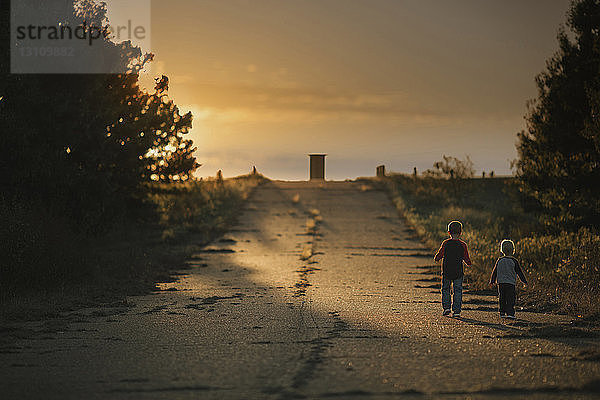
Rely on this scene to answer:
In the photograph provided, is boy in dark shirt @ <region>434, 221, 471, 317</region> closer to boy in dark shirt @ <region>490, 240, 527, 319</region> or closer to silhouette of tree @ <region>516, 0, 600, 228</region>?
boy in dark shirt @ <region>490, 240, 527, 319</region>

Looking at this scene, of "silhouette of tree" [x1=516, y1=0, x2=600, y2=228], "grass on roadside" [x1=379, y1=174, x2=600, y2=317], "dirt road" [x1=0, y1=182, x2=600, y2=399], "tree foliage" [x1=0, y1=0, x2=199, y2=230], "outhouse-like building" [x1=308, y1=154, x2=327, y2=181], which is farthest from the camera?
"outhouse-like building" [x1=308, y1=154, x2=327, y2=181]

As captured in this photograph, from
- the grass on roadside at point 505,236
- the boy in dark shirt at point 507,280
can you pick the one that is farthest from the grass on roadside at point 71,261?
the grass on roadside at point 505,236

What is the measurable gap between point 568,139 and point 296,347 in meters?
17.3

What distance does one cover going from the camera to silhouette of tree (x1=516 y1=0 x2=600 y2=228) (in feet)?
64.1

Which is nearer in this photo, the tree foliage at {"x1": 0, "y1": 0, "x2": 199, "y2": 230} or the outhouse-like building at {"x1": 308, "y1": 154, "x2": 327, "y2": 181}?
the tree foliage at {"x1": 0, "y1": 0, "x2": 199, "y2": 230}

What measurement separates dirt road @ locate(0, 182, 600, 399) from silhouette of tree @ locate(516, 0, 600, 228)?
751cm

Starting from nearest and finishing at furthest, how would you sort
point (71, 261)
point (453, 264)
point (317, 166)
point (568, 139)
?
point (453, 264), point (71, 261), point (568, 139), point (317, 166)

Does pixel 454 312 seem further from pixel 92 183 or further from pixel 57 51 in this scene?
pixel 57 51

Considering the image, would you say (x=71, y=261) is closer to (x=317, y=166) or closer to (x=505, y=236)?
(x=505, y=236)

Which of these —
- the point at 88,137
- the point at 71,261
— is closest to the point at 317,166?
the point at 88,137

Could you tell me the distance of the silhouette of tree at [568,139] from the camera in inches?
769

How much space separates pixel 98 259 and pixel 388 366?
1213 centimetres

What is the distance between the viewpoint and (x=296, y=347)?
731 centimetres

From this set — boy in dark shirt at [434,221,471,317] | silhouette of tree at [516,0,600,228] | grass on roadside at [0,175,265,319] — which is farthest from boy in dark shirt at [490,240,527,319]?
silhouette of tree at [516,0,600,228]
